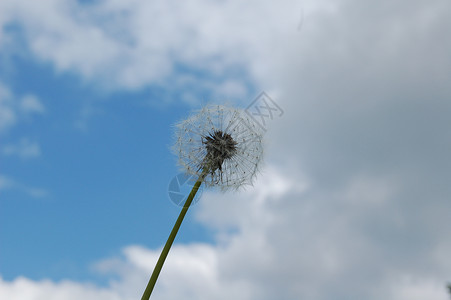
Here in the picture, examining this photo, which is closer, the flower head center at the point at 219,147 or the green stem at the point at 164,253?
the green stem at the point at 164,253

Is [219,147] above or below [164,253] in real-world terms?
above

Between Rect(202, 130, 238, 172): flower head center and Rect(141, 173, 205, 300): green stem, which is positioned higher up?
Rect(202, 130, 238, 172): flower head center

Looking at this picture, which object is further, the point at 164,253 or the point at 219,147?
the point at 219,147

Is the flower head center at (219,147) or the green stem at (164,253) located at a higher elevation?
the flower head center at (219,147)

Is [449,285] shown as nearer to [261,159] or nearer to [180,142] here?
[261,159]

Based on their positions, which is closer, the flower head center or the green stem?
the green stem

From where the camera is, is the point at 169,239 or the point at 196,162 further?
the point at 196,162

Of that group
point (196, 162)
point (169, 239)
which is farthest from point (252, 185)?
point (169, 239)

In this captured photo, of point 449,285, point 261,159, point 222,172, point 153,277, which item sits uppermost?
point 449,285
